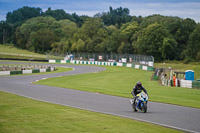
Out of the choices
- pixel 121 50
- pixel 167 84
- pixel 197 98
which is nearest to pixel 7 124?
A: pixel 197 98

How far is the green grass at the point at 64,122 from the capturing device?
11.2m

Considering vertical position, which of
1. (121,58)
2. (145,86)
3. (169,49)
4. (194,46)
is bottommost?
(145,86)

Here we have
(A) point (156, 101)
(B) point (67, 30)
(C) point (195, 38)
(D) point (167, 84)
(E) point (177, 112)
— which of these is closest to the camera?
(E) point (177, 112)

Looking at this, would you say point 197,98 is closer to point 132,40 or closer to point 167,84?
point 167,84

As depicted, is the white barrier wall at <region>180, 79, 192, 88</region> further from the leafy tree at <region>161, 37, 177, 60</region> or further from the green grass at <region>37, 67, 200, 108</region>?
the leafy tree at <region>161, 37, 177, 60</region>

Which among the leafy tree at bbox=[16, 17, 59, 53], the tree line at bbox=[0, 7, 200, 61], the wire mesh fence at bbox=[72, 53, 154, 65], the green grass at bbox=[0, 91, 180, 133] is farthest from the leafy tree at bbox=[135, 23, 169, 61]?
the green grass at bbox=[0, 91, 180, 133]

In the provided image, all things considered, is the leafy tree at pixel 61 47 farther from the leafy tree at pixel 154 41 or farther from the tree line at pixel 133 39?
the leafy tree at pixel 154 41

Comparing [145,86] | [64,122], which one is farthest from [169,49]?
[64,122]

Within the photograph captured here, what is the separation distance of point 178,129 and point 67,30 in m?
145

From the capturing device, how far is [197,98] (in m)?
21.6

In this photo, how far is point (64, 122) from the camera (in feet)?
41.4

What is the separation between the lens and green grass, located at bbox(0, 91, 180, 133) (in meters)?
11.2

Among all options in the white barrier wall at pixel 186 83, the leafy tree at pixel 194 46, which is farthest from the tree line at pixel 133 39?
the white barrier wall at pixel 186 83

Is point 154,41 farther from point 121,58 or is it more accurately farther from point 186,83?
point 186,83
